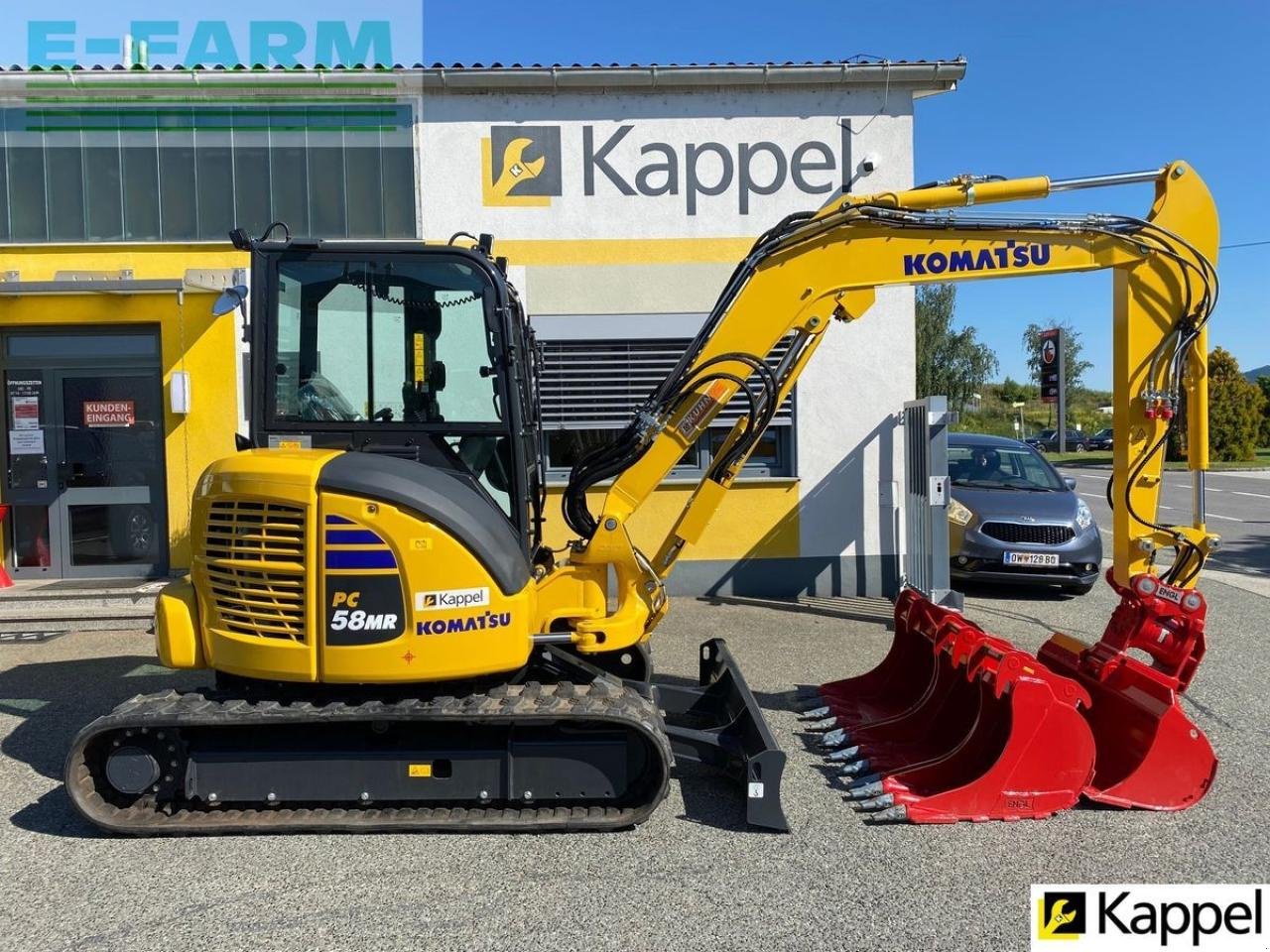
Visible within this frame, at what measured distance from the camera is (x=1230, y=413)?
113 feet

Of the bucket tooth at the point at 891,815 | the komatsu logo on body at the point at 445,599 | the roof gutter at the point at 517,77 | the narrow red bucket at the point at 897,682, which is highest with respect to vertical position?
the roof gutter at the point at 517,77

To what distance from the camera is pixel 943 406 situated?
8117mm

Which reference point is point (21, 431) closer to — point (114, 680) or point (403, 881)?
point (114, 680)

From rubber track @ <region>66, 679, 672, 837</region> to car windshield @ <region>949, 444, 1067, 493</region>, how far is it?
24.4 feet

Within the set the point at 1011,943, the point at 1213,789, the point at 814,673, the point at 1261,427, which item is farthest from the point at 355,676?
the point at 1261,427

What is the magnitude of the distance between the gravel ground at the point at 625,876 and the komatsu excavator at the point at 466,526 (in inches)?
7.5

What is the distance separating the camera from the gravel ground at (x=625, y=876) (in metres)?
3.30

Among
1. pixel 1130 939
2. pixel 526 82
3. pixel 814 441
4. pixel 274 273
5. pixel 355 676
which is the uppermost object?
pixel 526 82

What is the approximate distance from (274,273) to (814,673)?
445cm

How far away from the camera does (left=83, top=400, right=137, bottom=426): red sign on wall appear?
9281mm

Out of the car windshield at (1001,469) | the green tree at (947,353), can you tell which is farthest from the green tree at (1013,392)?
the car windshield at (1001,469)

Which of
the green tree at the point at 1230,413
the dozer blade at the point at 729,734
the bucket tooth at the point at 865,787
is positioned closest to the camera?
the dozer blade at the point at 729,734

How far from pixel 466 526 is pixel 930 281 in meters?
2.58

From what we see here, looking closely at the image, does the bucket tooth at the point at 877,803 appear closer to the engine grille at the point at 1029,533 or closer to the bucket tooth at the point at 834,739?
the bucket tooth at the point at 834,739
